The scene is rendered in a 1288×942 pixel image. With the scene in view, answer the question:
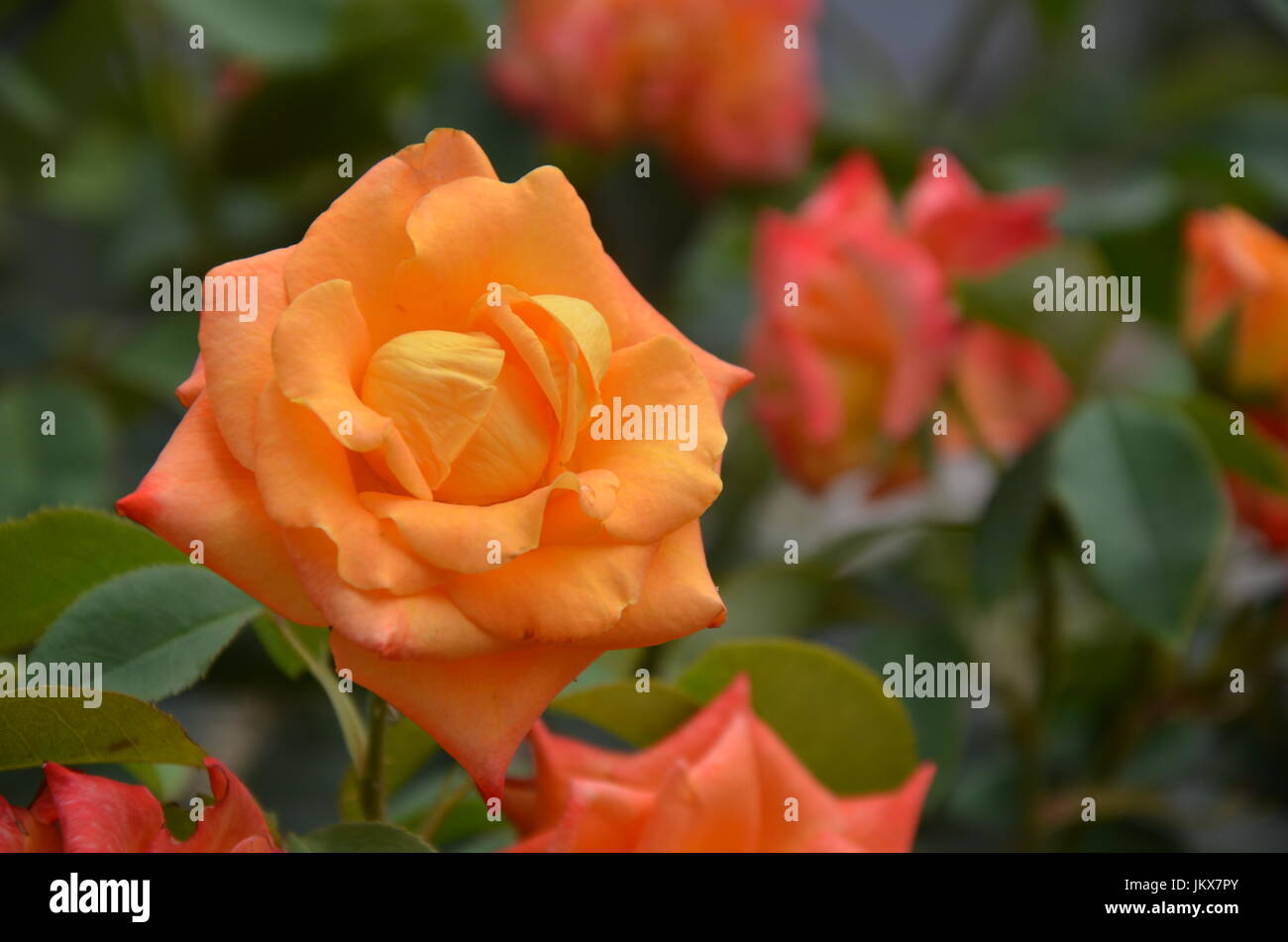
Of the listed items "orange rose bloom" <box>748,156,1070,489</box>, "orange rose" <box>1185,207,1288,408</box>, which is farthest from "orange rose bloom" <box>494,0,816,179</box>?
"orange rose" <box>1185,207,1288,408</box>

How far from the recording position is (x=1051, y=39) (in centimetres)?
118

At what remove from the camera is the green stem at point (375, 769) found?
319mm

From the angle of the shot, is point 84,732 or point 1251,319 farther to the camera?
point 1251,319

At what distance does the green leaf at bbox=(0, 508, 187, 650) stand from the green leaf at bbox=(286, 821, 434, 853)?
0.09 m

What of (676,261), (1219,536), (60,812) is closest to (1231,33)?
(676,261)

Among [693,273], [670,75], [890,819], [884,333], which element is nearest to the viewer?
[890,819]

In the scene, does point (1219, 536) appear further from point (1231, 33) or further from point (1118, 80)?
point (1231, 33)

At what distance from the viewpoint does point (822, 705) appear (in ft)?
1.34

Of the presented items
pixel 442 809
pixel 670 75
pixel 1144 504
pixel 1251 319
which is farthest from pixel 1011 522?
pixel 670 75

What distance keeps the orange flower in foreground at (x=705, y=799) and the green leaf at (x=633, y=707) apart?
11mm

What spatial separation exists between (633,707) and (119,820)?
0.51ft

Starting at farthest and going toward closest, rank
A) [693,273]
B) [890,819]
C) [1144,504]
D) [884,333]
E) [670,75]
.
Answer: [693,273], [670,75], [884,333], [1144,504], [890,819]

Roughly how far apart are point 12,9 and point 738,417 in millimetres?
602

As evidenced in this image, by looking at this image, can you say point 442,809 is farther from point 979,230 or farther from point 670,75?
point 670,75
